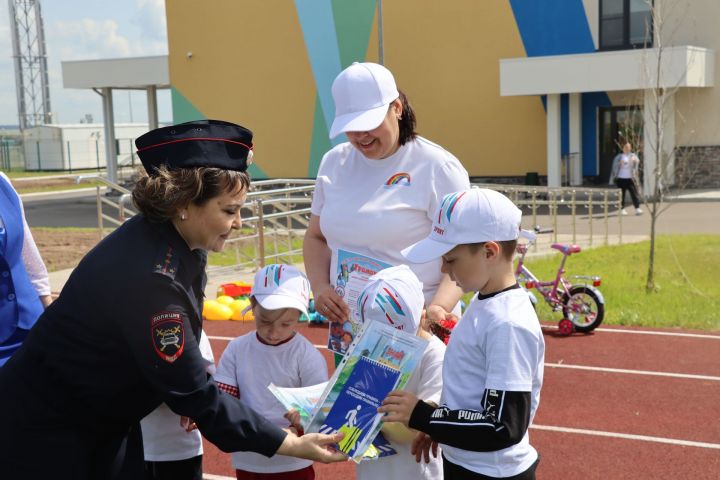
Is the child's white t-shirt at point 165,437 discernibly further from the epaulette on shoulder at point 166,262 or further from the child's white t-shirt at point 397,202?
the epaulette on shoulder at point 166,262

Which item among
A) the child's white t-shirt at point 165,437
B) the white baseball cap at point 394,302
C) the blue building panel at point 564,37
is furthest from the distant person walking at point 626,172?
the white baseball cap at point 394,302

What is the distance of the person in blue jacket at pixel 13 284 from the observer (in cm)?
329

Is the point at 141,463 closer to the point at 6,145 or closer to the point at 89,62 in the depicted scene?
the point at 89,62

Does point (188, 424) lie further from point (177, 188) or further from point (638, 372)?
point (638, 372)

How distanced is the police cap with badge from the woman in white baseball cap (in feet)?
2.59

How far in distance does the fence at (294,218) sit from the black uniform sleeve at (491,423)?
7749 millimetres

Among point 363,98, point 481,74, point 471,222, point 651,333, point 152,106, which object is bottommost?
Result: point 651,333

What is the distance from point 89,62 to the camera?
32.2m

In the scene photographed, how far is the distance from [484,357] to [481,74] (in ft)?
84.9

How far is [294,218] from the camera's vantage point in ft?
45.5

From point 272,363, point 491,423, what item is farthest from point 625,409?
point 491,423

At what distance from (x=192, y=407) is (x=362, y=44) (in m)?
28.1

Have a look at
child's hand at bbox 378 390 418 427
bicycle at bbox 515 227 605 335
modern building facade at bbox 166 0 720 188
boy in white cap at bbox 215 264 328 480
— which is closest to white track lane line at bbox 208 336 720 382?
bicycle at bbox 515 227 605 335

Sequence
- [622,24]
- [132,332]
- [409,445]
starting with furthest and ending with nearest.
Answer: [622,24], [409,445], [132,332]
